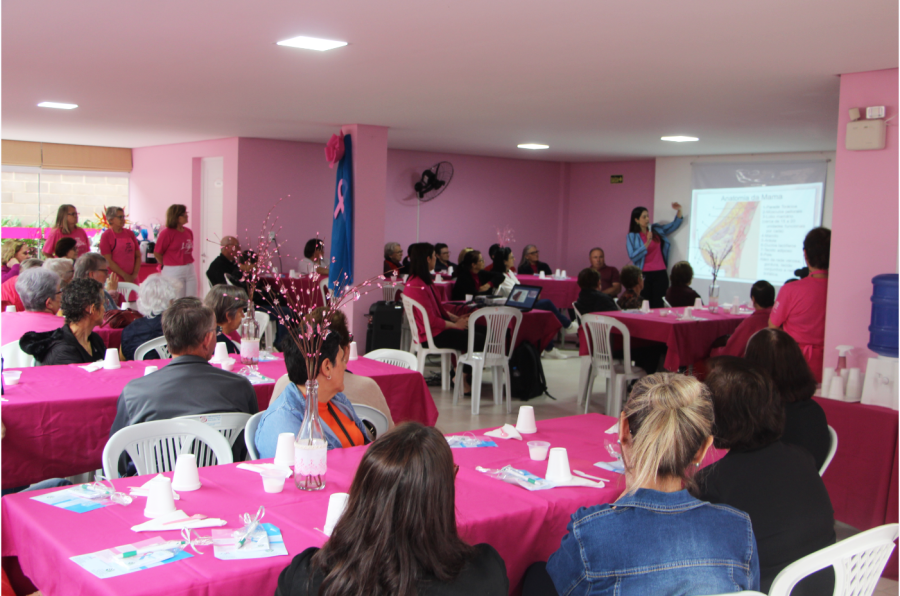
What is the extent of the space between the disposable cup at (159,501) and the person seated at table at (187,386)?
94 cm

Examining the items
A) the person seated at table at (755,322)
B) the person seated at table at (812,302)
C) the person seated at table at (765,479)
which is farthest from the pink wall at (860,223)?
the person seated at table at (765,479)

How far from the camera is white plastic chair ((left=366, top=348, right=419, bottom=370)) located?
4453 millimetres

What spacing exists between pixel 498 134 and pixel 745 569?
7149mm

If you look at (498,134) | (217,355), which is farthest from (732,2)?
(498,134)

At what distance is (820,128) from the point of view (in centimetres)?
713

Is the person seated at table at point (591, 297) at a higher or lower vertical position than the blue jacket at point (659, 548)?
higher

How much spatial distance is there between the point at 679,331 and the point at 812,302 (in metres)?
1.54

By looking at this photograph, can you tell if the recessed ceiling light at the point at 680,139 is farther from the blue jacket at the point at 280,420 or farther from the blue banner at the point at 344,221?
the blue jacket at the point at 280,420

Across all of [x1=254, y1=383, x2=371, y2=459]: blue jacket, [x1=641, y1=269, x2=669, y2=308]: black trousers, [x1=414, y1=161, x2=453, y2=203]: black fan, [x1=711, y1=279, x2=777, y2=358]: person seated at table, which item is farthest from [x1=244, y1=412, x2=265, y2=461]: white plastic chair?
[x1=414, y1=161, x2=453, y2=203]: black fan

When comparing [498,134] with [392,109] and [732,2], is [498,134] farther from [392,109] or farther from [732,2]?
[732,2]

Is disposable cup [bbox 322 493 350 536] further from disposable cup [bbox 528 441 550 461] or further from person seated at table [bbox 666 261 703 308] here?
person seated at table [bbox 666 261 703 308]

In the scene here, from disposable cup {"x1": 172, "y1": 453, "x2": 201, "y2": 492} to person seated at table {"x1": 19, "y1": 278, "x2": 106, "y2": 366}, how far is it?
187cm

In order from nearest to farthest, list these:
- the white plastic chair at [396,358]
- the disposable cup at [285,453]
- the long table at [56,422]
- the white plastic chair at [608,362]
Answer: the disposable cup at [285,453] < the long table at [56,422] < the white plastic chair at [396,358] < the white plastic chair at [608,362]

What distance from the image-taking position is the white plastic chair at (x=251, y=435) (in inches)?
101
